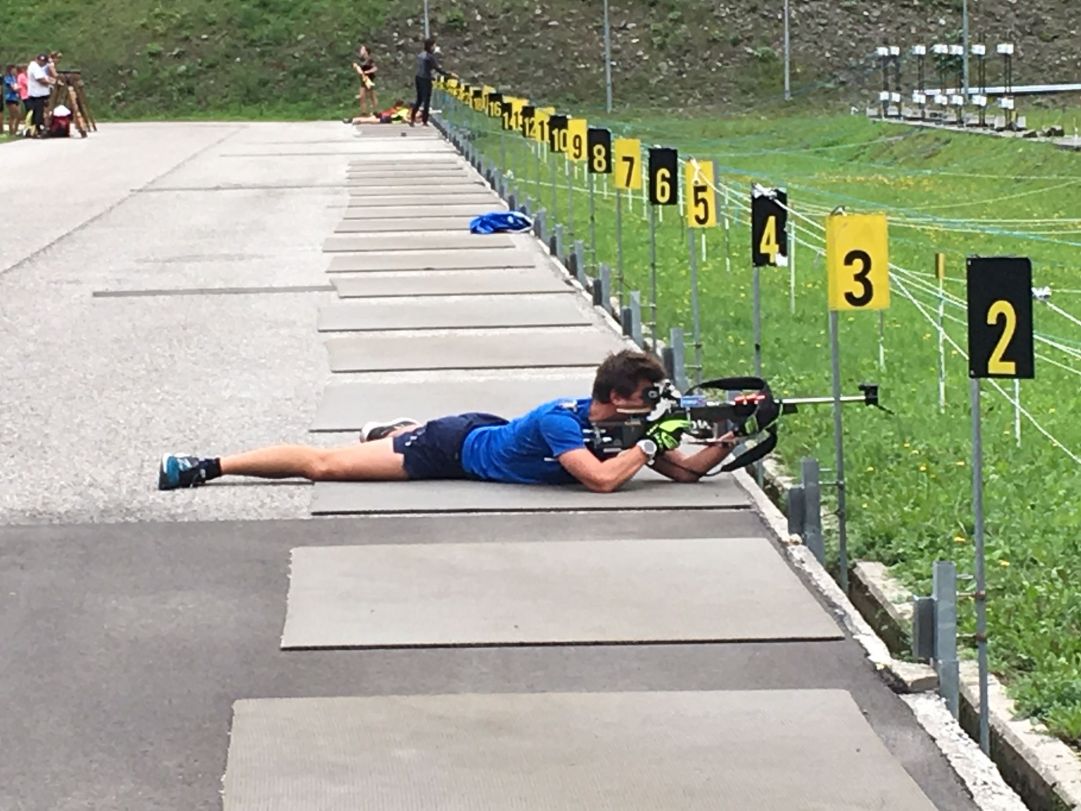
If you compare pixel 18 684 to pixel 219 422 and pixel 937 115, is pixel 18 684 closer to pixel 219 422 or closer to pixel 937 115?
pixel 219 422

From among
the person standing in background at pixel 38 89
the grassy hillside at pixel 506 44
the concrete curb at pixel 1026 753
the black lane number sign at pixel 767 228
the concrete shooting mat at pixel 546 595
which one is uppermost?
the grassy hillside at pixel 506 44

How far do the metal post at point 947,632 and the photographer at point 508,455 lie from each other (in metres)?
2.71

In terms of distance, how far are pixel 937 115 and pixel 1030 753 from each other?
36.1 m

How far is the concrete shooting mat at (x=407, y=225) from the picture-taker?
2384cm

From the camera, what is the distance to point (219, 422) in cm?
1132

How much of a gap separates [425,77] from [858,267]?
40.0 meters

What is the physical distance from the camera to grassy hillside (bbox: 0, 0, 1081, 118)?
62.2m

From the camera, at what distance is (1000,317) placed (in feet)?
20.4

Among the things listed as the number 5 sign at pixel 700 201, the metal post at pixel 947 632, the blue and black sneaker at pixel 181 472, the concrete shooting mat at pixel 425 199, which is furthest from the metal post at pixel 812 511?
the concrete shooting mat at pixel 425 199

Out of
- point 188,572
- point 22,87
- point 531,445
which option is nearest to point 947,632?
point 188,572

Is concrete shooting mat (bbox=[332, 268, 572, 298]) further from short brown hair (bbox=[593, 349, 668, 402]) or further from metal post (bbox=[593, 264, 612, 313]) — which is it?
short brown hair (bbox=[593, 349, 668, 402])

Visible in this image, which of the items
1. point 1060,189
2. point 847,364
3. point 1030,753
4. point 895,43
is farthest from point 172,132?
point 1030,753

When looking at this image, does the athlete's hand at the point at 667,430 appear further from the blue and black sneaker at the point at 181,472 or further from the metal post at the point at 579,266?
the metal post at the point at 579,266

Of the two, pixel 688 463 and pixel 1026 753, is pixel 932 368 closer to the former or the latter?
pixel 688 463
